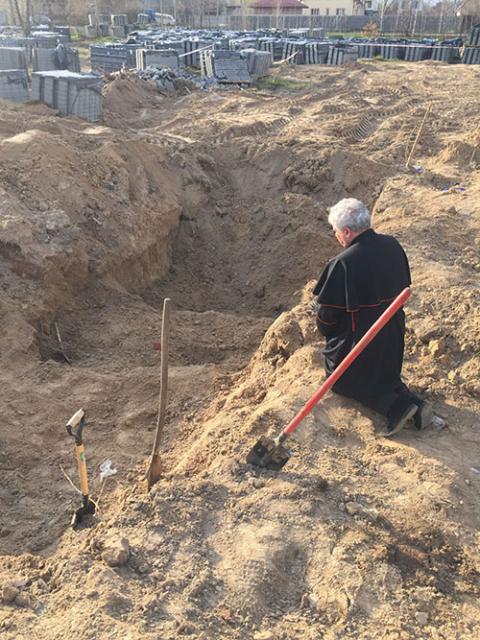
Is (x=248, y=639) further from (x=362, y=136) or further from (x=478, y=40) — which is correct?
(x=478, y=40)

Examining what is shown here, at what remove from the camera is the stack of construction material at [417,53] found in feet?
86.0

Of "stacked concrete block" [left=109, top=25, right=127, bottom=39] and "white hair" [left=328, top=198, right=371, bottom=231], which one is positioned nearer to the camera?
"white hair" [left=328, top=198, right=371, bottom=231]

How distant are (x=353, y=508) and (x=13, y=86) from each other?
12.8m

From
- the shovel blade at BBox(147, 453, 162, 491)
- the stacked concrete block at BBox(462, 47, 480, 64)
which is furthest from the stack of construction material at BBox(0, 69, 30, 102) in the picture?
the stacked concrete block at BBox(462, 47, 480, 64)

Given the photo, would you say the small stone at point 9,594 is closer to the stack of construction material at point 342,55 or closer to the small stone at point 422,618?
the small stone at point 422,618

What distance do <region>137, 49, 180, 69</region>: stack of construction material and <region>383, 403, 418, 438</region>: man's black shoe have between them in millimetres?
18941

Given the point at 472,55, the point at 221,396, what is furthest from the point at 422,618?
the point at 472,55

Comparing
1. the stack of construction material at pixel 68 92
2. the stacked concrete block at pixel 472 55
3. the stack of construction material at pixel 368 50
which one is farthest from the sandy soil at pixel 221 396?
the stack of construction material at pixel 368 50

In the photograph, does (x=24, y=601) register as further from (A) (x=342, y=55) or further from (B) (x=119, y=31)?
(B) (x=119, y=31)

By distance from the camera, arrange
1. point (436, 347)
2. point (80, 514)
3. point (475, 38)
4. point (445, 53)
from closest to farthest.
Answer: point (80, 514) → point (436, 347) → point (445, 53) → point (475, 38)

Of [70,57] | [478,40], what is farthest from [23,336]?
[478,40]

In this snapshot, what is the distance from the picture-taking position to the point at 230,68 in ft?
65.3

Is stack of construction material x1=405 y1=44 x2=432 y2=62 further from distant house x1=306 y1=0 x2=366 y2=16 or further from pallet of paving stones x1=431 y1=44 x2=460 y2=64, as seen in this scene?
distant house x1=306 y1=0 x2=366 y2=16

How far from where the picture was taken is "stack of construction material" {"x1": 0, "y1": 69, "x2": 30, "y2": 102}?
41.2 feet
